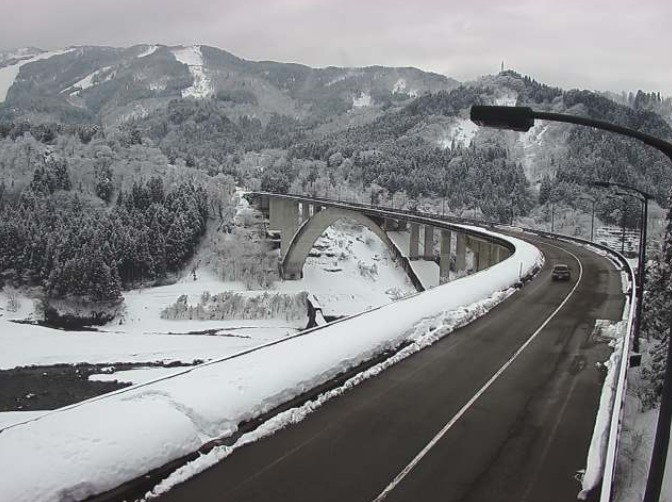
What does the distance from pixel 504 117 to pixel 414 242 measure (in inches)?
2243

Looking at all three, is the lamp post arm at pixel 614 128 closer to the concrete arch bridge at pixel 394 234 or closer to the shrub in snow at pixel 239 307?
the concrete arch bridge at pixel 394 234

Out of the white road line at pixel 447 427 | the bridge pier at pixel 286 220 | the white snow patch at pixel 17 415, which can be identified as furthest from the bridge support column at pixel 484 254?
the bridge pier at pixel 286 220

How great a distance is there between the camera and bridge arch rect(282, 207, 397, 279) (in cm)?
7544

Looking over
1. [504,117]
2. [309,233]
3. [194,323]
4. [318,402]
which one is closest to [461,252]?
[318,402]

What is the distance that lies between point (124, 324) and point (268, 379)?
7031cm

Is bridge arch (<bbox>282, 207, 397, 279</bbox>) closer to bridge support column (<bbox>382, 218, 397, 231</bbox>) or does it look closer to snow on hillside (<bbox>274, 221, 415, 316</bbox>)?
bridge support column (<bbox>382, 218, 397, 231</bbox>)

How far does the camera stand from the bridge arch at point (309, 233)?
7544 cm

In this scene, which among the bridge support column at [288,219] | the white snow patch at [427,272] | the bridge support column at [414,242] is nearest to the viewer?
the white snow patch at [427,272]

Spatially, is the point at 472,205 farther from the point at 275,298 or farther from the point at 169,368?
the point at 169,368

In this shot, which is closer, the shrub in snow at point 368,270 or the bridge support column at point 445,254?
the bridge support column at point 445,254

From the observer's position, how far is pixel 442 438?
37.5 ft

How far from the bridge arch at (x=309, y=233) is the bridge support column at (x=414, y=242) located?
22.8 ft

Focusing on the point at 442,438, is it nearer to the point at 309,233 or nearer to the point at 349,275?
the point at 309,233

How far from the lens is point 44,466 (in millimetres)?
8523
